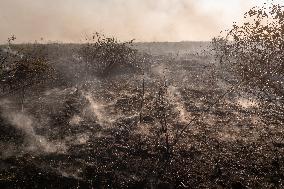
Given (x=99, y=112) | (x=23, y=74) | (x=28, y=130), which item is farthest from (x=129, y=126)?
(x=23, y=74)

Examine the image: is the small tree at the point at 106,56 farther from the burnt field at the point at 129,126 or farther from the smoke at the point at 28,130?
the smoke at the point at 28,130

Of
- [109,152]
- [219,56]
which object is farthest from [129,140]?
[219,56]

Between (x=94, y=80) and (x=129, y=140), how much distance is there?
25.3 feet

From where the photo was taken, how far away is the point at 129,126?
19469 millimetres

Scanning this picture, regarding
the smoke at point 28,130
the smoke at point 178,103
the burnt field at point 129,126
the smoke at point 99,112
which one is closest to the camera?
the burnt field at point 129,126

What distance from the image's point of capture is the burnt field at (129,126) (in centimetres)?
1603

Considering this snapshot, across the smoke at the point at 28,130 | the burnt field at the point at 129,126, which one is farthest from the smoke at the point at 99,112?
the smoke at the point at 28,130

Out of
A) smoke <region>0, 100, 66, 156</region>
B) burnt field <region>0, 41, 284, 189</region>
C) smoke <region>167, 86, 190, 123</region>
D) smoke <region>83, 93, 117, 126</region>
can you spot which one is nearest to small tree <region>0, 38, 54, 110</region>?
burnt field <region>0, 41, 284, 189</region>

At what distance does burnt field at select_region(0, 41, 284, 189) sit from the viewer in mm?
16031

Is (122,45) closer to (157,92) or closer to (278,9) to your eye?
(157,92)

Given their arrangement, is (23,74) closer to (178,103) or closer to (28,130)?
(28,130)

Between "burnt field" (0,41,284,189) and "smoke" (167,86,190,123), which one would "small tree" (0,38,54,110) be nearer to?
"burnt field" (0,41,284,189)

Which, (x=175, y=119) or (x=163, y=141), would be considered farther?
(x=175, y=119)

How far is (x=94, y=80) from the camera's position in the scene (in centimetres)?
2512
